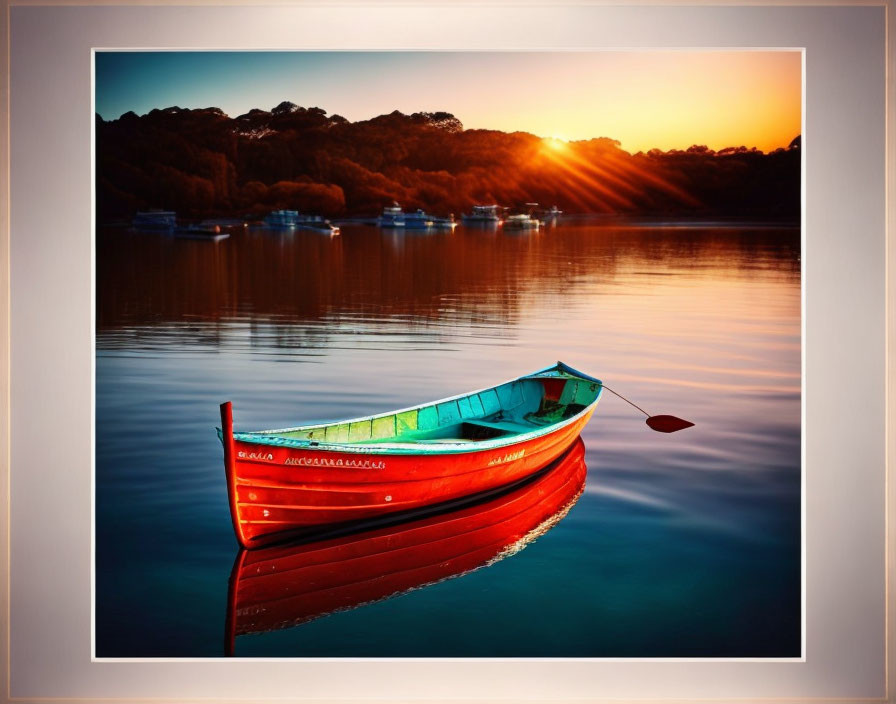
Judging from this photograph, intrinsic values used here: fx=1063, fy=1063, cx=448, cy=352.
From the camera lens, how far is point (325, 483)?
Answer: 17.7 ft

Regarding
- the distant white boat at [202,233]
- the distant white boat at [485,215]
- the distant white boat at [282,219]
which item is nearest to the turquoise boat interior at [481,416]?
the distant white boat at [485,215]

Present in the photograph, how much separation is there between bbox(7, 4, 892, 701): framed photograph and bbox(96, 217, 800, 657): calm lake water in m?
0.03

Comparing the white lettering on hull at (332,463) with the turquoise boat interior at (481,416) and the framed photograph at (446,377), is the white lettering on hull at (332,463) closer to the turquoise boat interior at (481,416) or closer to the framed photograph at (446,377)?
the framed photograph at (446,377)

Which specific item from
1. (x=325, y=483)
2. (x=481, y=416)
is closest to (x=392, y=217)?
(x=481, y=416)

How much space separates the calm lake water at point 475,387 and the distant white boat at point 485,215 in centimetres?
58

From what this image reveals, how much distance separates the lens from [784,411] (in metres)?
7.32

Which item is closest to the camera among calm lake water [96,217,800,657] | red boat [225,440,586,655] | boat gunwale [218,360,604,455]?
calm lake water [96,217,800,657]

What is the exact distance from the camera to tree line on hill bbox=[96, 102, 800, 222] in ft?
Result: 23.7

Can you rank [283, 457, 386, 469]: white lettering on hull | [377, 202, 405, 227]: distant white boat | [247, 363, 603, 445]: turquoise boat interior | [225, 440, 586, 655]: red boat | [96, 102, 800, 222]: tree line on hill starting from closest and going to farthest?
[225, 440, 586, 655]: red boat < [283, 457, 386, 469]: white lettering on hull < [247, 363, 603, 445]: turquoise boat interior < [96, 102, 800, 222]: tree line on hill < [377, 202, 405, 227]: distant white boat

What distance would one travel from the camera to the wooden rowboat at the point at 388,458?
5.21m

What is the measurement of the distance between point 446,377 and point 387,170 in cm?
178

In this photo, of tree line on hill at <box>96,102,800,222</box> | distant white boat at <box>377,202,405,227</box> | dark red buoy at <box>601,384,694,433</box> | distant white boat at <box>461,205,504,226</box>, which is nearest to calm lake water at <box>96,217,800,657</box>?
dark red buoy at <box>601,384,694,433</box>

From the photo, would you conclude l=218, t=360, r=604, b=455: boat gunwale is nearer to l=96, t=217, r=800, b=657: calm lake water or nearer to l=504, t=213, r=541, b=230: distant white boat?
l=96, t=217, r=800, b=657: calm lake water
